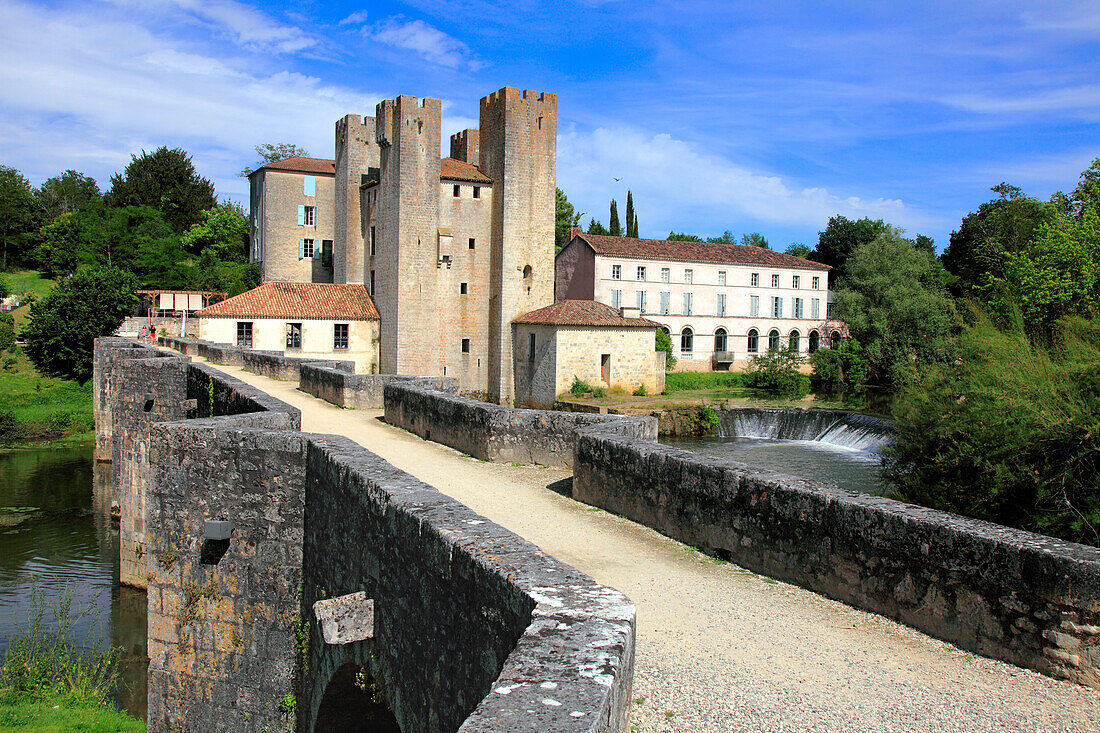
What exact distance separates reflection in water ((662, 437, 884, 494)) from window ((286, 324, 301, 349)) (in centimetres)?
1802

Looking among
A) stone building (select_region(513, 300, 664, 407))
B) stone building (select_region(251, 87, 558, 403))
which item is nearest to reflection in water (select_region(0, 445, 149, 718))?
stone building (select_region(251, 87, 558, 403))

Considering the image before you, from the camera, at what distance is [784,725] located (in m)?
3.71

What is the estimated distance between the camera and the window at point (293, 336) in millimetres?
37844

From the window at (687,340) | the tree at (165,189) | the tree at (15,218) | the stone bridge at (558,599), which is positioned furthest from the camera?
the tree at (15,218)

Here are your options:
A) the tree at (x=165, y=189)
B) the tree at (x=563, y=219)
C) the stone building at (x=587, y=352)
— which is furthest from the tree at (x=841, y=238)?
the tree at (x=165, y=189)

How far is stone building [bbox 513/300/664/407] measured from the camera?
3703cm

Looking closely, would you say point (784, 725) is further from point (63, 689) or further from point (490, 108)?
point (490, 108)

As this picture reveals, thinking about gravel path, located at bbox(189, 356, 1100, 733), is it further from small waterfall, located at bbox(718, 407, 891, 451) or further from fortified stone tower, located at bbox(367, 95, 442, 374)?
fortified stone tower, located at bbox(367, 95, 442, 374)

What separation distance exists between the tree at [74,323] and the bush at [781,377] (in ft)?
107

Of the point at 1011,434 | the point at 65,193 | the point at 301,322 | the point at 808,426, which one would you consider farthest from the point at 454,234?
the point at 65,193

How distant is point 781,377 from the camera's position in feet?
130

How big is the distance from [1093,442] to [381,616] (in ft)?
30.7

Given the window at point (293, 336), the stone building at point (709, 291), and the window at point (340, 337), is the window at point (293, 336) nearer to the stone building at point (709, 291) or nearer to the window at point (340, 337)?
the window at point (340, 337)

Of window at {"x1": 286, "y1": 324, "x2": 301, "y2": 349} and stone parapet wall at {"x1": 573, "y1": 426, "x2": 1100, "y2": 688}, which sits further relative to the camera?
window at {"x1": 286, "y1": 324, "x2": 301, "y2": 349}
